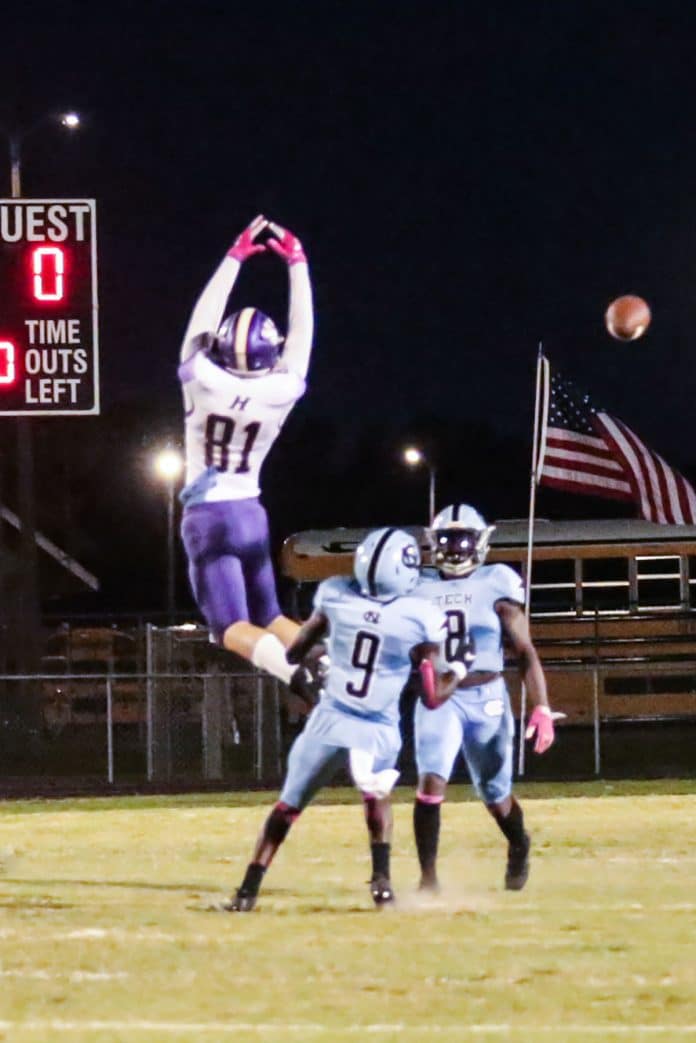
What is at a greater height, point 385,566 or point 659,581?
point 385,566

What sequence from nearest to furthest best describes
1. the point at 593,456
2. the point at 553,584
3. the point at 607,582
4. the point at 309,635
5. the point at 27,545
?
the point at 309,635 → the point at 593,456 → the point at 27,545 → the point at 607,582 → the point at 553,584

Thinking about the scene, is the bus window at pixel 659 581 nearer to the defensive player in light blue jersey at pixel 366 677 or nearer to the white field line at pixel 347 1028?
the defensive player in light blue jersey at pixel 366 677

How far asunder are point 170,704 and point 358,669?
1351 cm

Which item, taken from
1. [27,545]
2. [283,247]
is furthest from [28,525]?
[283,247]

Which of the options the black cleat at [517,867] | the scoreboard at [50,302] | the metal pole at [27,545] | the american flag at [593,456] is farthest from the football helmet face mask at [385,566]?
the metal pole at [27,545]

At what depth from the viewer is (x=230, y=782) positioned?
23.0 meters

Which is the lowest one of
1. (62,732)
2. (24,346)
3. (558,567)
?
(62,732)

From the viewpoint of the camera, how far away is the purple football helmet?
11602 mm

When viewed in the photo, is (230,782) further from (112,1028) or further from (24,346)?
(112,1028)

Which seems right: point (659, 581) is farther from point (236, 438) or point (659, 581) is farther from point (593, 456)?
point (236, 438)

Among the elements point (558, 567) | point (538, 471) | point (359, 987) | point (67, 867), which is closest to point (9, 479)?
point (558, 567)

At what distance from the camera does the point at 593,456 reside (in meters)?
21.0

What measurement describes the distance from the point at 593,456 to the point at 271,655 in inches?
381

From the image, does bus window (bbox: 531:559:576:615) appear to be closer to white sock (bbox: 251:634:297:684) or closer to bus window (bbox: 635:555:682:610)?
bus window (bbox: 635:555:682:610)
